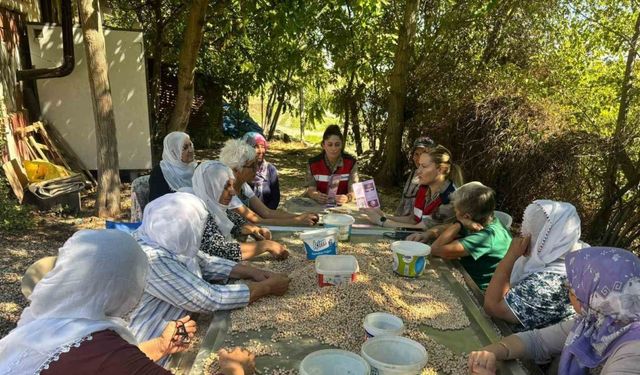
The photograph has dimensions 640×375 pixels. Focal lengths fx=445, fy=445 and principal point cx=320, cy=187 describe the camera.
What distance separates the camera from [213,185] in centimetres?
265

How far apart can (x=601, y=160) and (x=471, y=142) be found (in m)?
1.65

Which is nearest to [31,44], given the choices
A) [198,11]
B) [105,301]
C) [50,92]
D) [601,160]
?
[50,92]

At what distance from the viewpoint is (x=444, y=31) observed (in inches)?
309

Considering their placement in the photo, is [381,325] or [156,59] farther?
[156,59]

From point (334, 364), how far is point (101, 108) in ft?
18.6

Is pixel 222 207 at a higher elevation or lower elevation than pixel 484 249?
higher

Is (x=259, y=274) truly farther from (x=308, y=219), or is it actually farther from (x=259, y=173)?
(x=259, y=173)

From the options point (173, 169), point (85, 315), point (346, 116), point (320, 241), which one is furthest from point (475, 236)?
point (346, 116)

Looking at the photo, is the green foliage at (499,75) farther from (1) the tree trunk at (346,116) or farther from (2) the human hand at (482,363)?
(2) the human hand at (482,363)

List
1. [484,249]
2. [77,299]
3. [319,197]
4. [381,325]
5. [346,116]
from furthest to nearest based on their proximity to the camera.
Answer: [346,116] → [319,197] → [484,249] → [381,325] → [77,299]

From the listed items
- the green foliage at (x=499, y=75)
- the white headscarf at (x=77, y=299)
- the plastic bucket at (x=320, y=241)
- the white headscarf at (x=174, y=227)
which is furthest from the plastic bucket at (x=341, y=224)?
the green foliage at (x=499, y=75)

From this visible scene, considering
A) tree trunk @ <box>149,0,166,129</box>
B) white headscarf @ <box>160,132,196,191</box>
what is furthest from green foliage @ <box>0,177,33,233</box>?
tree trunk @ <box>149,0,166,129</box>

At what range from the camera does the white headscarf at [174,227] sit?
2.04 metres

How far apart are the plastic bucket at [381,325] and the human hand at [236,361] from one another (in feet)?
1.45
